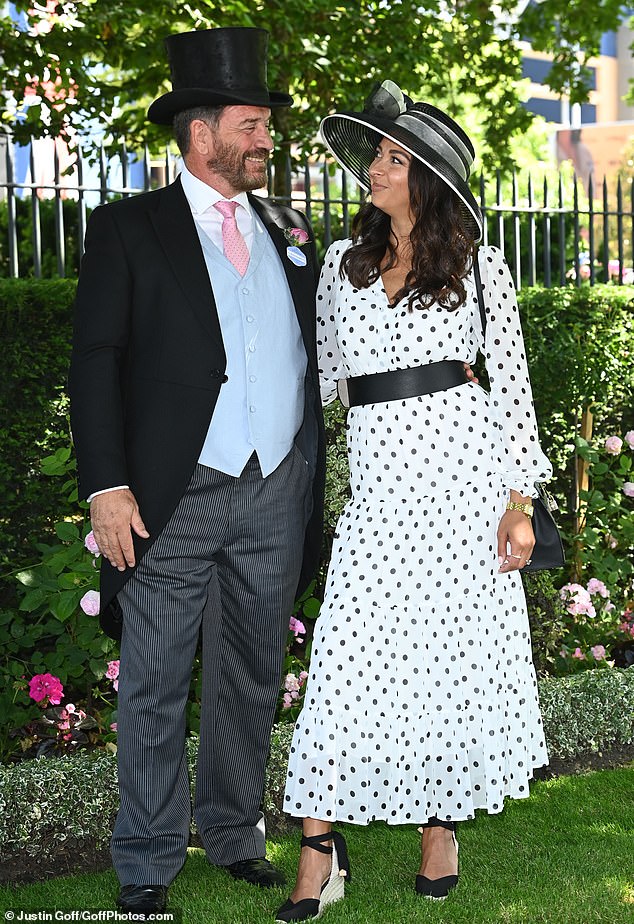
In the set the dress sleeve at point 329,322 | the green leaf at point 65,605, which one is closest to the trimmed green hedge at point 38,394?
the green leaf at point 65,605

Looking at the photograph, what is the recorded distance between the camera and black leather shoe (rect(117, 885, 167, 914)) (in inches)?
138

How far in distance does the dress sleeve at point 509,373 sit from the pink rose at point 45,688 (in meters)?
1.96

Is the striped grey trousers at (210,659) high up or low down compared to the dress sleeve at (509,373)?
down

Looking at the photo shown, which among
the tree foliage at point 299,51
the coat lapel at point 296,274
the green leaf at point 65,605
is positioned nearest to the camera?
the coat lapel at point 296,274

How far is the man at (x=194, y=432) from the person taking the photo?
3.50m

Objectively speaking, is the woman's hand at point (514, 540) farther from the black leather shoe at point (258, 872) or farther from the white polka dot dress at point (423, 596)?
the black leather shoe at point (258, 872)

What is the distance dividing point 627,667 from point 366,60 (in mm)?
5198

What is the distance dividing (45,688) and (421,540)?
1.77 m

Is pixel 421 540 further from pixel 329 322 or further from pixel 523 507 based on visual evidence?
pixel 329 322

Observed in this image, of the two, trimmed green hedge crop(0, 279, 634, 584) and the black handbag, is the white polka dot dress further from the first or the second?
trimmed green hedge crop(0, 279, 634, 584)

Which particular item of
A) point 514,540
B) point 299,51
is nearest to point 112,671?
point 514,540

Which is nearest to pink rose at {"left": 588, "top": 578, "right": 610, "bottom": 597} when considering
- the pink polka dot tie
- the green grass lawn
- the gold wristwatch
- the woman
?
the green grass lawn

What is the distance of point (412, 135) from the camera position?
3.61 m

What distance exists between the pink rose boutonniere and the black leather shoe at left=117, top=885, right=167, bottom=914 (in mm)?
1893
